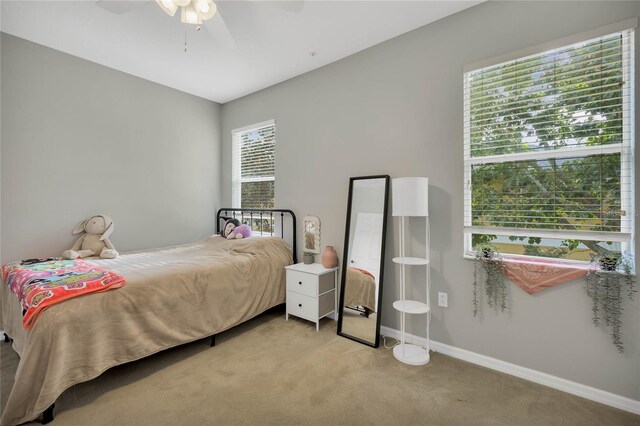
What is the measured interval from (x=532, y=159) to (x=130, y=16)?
3169 millimetres

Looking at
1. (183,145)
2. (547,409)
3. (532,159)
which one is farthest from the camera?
(183,145)

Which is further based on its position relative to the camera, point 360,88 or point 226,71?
point 226,71

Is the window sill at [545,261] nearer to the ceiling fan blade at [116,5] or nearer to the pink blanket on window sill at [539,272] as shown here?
the pink blanket on window sill at [539,272]

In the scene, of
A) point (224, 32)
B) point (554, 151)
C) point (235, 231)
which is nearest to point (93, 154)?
point (235, 231)

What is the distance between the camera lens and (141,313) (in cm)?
205

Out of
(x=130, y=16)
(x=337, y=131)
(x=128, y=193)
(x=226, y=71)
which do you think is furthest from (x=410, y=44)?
(x=128, y=193)

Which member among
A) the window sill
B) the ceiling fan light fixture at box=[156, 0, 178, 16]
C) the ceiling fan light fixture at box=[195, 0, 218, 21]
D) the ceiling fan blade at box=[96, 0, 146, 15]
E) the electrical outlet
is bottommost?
the electrical outlet

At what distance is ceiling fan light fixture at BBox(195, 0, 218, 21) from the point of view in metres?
1.61

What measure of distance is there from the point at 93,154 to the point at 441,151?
3.42 meters

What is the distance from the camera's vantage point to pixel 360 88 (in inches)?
112

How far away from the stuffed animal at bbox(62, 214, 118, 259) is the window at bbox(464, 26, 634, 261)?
11.0ft

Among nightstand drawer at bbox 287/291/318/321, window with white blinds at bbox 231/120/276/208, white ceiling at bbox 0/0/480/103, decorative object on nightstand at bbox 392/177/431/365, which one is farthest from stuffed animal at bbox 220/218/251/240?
decorative object on nightstand at bbox 392/177/431/365

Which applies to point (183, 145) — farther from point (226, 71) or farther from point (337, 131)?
point (337, 131)

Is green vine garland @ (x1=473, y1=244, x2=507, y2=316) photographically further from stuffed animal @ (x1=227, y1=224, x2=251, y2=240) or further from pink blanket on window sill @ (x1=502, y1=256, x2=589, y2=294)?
stuffed animal @ (x1=227, y1=224, x2=251, y2=240)
